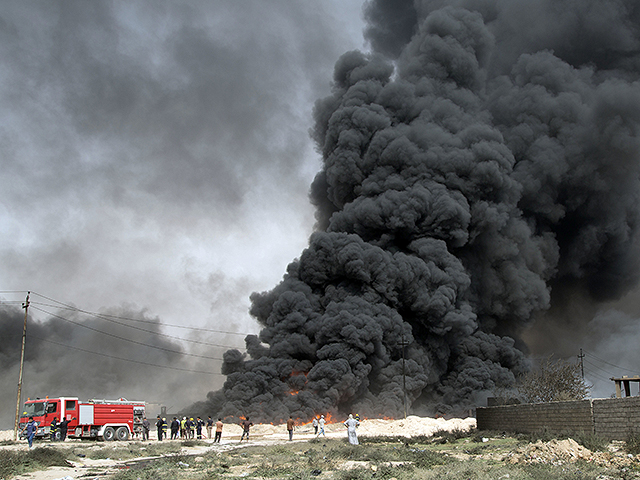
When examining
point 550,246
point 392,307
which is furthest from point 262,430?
point 550,246

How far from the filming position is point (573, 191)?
74.1 m

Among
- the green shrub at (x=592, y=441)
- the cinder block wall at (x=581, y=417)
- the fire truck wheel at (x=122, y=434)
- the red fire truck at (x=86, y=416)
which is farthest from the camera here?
the fire truck wheel at (x=122, y=434)

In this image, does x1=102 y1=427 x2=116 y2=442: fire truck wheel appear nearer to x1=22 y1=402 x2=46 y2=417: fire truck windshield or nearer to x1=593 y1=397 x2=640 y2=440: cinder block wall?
x1=22 y1=402 x2=46 y2=417: fire truck windshield

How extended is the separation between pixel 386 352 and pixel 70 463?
40075 millimetres

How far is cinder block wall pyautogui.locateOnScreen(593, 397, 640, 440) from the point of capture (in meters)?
20.5

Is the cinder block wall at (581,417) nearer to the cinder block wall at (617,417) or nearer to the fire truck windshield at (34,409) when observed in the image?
the cinder block wall at (617,417)

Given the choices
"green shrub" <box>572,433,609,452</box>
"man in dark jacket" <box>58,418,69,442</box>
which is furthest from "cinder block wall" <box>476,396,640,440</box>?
"man in dark jacket" <box>58,418,69,442</box>

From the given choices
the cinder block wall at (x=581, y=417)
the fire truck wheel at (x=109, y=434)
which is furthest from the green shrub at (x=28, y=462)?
the cinder block wall at (x=581, y=417)

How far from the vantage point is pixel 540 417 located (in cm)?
2783

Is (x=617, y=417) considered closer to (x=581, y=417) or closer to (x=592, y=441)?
(x=592, y=441)

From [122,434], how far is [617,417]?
2970 cm

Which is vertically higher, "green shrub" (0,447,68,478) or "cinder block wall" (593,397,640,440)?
"cinder block wall" (593,397,640,440)

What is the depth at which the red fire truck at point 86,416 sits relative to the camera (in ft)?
121

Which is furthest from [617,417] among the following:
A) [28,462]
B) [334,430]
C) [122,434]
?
[334,430]
